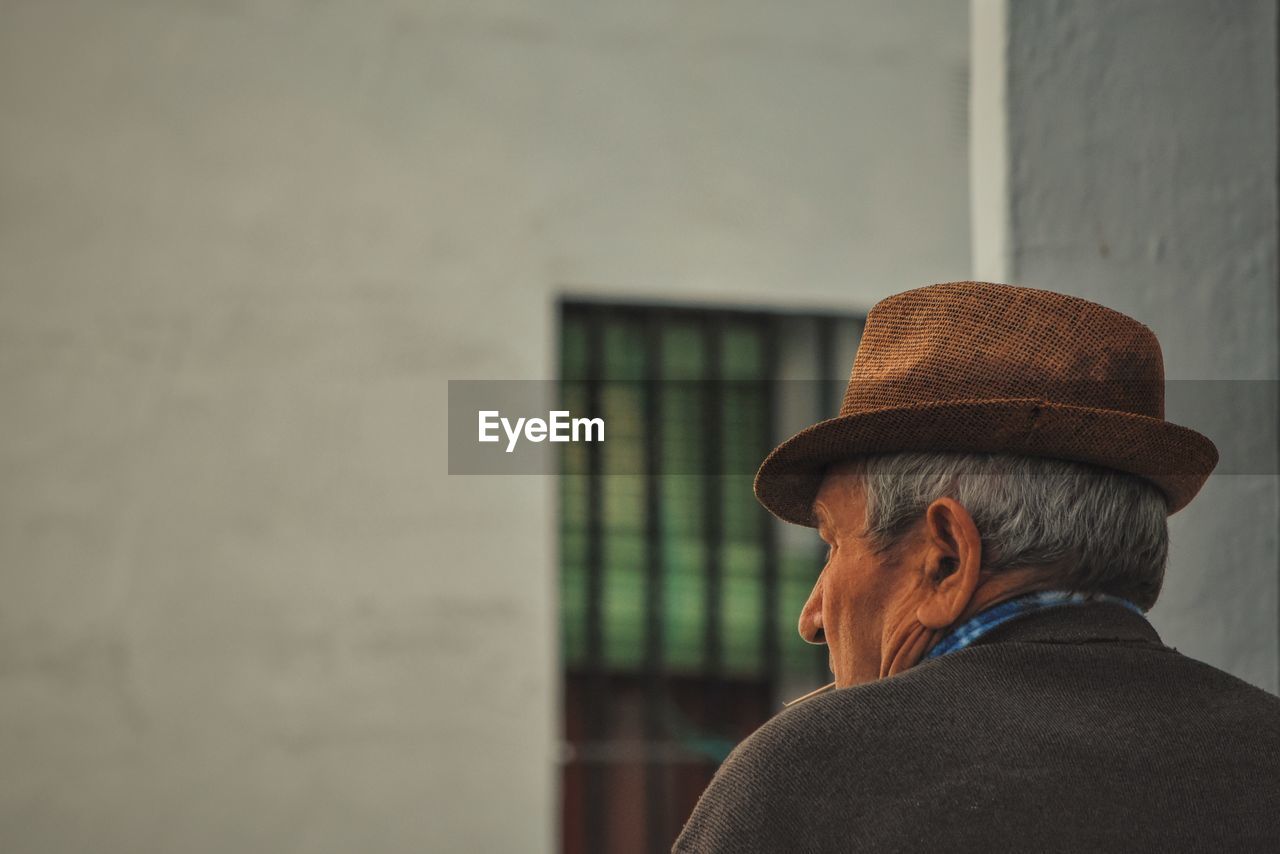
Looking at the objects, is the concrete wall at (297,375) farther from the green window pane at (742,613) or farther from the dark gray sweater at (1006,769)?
the dark gray sweater at (1006,769)

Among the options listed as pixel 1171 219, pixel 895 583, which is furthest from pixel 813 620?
pixel 1171 219

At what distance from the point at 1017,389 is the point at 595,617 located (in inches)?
142

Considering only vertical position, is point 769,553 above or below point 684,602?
above

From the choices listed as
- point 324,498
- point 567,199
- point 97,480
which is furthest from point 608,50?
point 97,480

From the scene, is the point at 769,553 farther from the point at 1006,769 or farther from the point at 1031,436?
the point at 1006,769

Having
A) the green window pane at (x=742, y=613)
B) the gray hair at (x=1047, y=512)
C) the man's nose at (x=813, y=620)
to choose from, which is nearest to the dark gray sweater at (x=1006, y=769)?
the gray hair at (x=1047, y=512)

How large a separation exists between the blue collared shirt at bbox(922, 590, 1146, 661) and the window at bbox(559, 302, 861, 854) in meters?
3.57

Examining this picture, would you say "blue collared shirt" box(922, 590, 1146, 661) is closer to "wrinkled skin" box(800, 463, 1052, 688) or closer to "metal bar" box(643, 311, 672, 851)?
"wrinkled skin" box(800, 463, 1052, 688)

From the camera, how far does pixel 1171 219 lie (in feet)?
7.63

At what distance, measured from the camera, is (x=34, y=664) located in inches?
173

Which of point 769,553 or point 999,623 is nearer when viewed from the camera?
point 999,623

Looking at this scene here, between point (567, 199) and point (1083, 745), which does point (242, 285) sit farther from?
point (1083, 745)

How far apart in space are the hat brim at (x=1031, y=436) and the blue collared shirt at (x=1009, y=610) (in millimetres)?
129

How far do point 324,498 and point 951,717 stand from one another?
3671 mm
